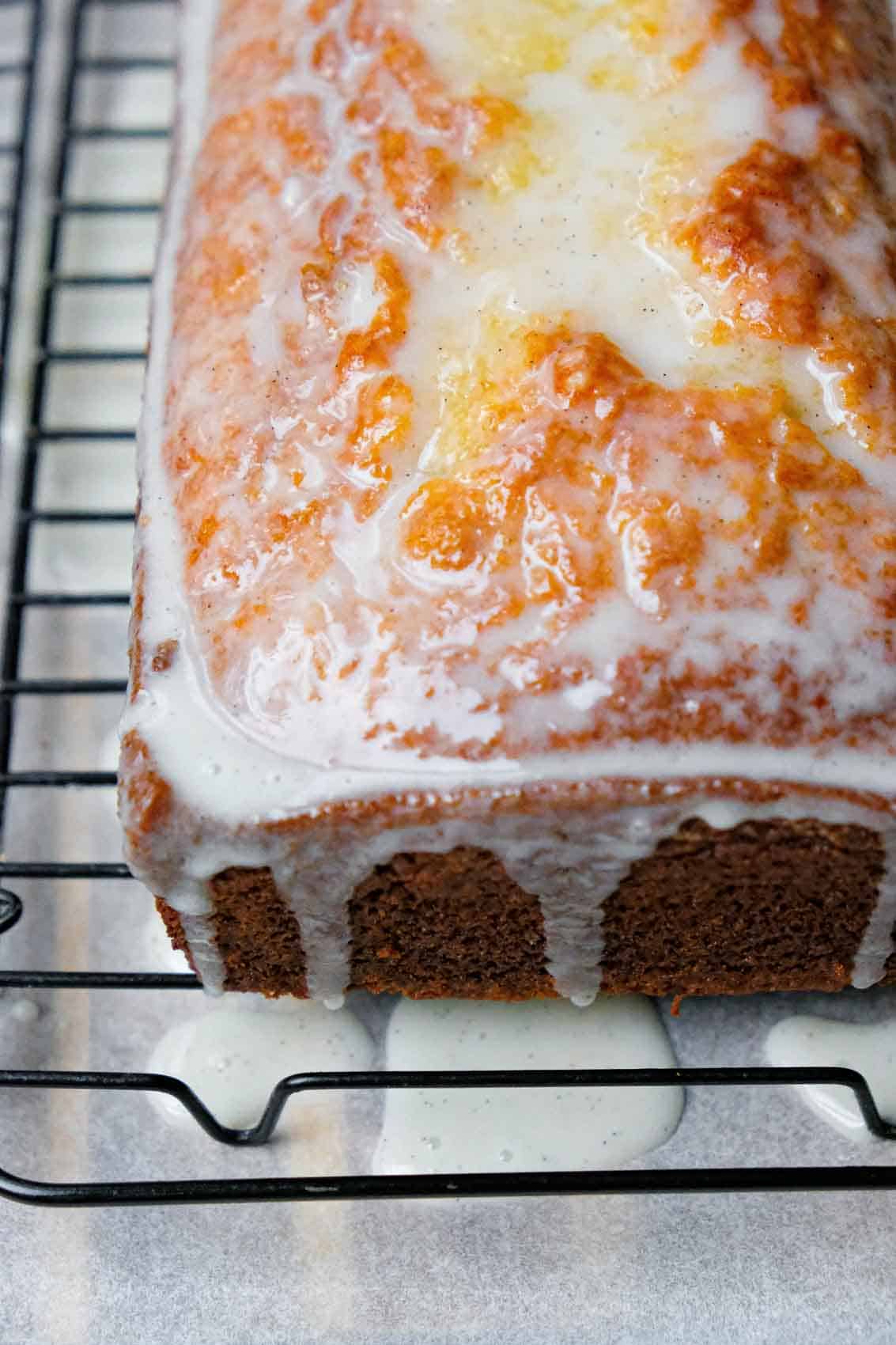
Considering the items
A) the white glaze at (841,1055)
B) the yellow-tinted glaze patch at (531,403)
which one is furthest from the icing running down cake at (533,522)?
the white glaze at (841,1055)

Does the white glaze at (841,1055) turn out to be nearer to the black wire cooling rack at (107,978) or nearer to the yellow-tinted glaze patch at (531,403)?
the black wire cooling rack at (107,978)

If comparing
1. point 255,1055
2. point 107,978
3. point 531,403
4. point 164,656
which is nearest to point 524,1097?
point 255,1055

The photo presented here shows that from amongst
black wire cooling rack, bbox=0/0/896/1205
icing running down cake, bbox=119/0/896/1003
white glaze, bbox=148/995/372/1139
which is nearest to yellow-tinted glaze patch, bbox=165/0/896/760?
Result: icing running down cake, bbox=119/0/896/1003

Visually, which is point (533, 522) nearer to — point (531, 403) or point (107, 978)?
point (531, 403)

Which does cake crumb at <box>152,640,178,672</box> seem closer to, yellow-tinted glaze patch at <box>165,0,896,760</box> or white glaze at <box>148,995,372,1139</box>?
yellow-tinted glaze patch at <box>165,0,896,760</box>

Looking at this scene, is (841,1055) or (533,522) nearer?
(533,522)
